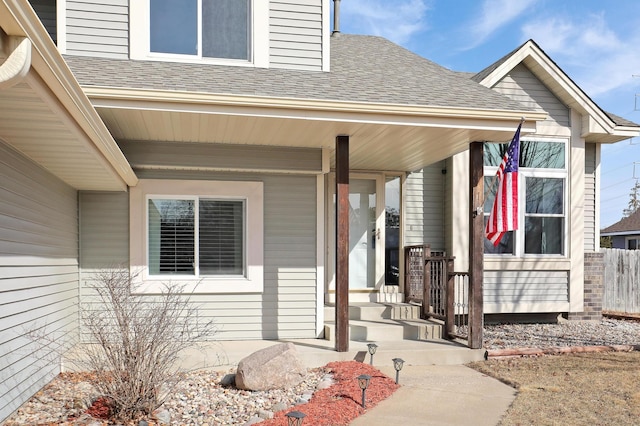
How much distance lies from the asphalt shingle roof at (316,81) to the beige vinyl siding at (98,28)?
19 cm

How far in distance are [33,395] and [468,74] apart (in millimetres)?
9183

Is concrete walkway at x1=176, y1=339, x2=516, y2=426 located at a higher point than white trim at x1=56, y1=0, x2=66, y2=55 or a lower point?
lower

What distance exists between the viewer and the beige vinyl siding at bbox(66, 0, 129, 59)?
20.7ft

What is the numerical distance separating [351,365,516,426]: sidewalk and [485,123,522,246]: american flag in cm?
172

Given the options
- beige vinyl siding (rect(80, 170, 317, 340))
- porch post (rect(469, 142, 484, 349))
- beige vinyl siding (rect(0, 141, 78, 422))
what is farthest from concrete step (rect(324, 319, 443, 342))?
beige vinyl siding (rect(0, 141, 78, 422))

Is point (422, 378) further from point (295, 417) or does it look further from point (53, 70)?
point (53, 70)

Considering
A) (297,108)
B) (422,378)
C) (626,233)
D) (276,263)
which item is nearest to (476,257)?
(422,378)

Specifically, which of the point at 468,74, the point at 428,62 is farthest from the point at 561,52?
the point at 428,62

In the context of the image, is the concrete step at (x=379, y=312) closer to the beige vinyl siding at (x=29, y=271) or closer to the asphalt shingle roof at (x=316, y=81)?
the asphalt shingle roof at (x=316, y=81)

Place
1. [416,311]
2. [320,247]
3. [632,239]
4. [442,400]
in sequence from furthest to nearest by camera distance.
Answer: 1. [632,239]
2. [416,311]
3. [320,247]
4. [442,400]

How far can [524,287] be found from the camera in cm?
886

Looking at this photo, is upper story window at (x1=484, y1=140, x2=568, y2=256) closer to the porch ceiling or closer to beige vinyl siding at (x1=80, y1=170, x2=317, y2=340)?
the porch ceiling

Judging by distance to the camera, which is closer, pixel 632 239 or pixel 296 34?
pixel 296 34

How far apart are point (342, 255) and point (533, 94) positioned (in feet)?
17.4
